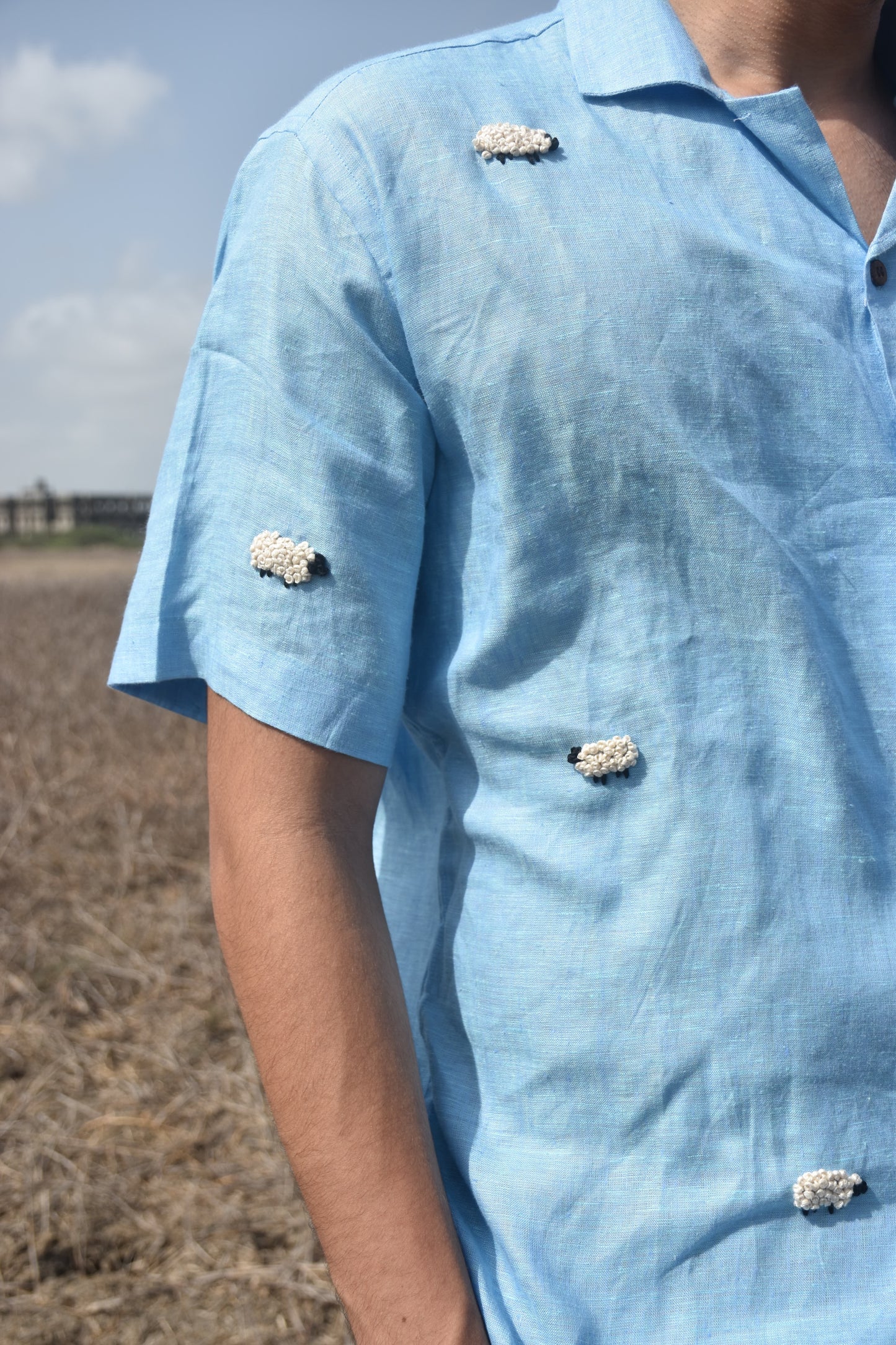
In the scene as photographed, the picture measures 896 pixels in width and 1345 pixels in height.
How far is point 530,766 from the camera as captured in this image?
84 centimetres

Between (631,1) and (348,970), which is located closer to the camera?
(348,970)

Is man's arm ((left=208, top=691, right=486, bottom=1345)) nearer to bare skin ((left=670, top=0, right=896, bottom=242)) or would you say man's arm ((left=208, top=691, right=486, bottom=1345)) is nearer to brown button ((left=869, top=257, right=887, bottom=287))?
brown button ((left=869, top=257, right=887, bottom=287))

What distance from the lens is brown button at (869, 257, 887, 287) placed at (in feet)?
2.96

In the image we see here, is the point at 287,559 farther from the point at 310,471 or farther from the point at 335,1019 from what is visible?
the point at 335,1019

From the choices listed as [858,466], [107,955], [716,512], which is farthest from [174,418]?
[107,955]

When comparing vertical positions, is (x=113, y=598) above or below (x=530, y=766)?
below

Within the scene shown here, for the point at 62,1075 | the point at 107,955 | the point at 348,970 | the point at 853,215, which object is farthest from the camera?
the point at 107,955

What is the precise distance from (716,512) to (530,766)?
0.73 ft

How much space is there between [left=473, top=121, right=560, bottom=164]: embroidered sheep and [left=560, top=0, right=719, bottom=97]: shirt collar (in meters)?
0.08

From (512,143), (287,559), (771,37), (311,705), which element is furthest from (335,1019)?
(771,37)

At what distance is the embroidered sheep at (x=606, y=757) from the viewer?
813 mm

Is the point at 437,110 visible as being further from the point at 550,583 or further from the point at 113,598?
the point at 113,598

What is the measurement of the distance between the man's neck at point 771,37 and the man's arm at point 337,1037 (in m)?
0.65

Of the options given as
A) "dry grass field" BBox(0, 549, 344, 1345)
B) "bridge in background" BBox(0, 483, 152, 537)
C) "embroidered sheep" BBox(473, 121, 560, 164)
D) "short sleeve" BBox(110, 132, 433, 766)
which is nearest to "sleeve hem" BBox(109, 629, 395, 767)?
"short sleeve" BBox(110, 132, 433, 766)
